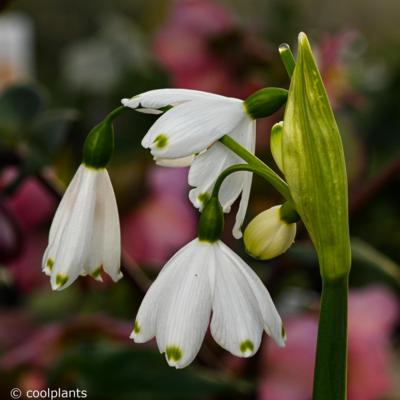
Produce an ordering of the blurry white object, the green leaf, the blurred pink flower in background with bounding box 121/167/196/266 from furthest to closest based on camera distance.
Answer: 1. the blurry white object
2. the blurred pink flower in background with bounding box 121/167/196/266
3. the green leaf

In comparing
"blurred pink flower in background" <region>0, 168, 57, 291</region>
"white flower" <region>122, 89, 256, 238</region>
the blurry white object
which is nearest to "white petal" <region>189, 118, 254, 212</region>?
"white flower" <region>122, 89, 256, 238</region>

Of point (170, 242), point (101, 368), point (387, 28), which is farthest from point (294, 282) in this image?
point (387, 28)

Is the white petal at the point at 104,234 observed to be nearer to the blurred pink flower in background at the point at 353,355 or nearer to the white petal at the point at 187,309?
the white petal at the point at 187,309

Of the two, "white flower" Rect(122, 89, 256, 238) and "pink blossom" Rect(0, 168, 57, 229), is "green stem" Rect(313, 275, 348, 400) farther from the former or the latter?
"pink blossom" Rect(0, 168, 57, 229)

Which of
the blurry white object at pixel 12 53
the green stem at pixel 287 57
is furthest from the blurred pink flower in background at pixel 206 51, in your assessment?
the green stem at pixel 287 57

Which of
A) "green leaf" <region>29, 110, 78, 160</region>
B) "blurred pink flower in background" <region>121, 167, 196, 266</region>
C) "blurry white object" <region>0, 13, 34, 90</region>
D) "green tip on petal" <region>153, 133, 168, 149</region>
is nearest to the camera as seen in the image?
"green tip on petal" <region>153, 133, 168, 149</region>

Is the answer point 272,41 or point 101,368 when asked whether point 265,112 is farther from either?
point 272,41
